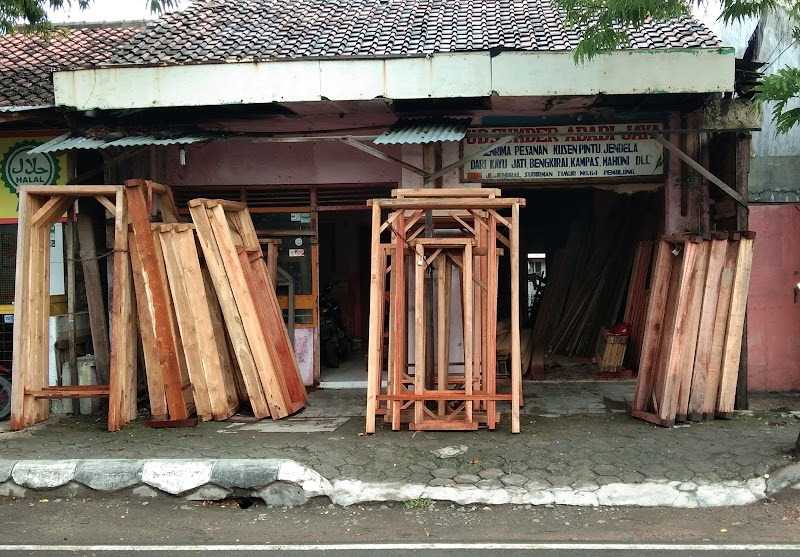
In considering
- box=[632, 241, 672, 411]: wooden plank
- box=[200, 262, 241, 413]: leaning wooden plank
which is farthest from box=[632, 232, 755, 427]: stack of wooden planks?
Result: box=[200, 262, 241, 413]: leaning wooden plank

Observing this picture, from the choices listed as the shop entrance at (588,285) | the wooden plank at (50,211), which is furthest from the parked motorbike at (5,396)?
the shop entrance at (588,285)

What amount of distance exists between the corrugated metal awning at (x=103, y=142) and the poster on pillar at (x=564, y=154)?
3225 millimetres

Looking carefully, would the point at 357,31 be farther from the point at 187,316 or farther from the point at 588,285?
the point at 588,285

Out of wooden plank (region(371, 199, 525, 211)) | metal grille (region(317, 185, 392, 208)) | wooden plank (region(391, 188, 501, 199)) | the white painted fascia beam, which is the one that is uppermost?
the white painted fascia beam

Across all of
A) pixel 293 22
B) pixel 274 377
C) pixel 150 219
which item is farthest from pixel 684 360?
pixel 293 22

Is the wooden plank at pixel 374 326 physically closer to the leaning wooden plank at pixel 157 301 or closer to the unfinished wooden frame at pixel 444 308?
the unfinished wooden frame at pixel 444 308

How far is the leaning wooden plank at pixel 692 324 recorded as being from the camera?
6.91 metres

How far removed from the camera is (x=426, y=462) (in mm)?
5957

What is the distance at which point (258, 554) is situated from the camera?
4531 mm

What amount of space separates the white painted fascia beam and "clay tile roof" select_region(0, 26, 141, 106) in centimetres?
90

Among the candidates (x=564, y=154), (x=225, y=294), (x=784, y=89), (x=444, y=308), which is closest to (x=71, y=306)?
(x=225, y=294)

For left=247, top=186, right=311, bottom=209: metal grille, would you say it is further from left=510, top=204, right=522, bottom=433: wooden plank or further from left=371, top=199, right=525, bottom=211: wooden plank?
left=510, top=204, right=522, bottom=433: wooden plank

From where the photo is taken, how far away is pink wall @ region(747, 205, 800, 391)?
27.2 ft

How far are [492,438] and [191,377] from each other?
3.08 meters
